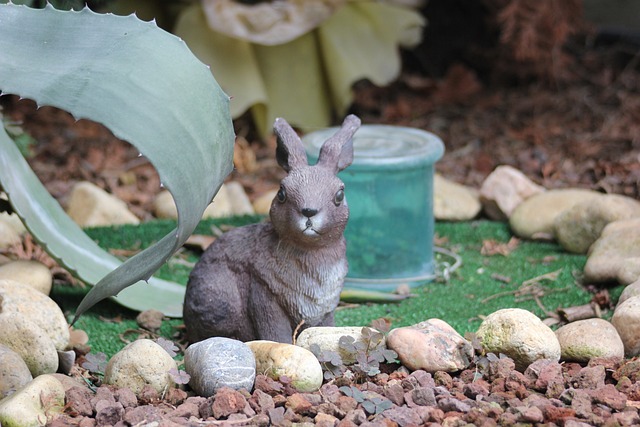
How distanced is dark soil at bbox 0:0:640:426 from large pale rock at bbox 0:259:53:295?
82 cm

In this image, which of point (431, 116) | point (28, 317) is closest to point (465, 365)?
point (28, 317)

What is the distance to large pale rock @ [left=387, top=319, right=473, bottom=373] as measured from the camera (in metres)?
2.12

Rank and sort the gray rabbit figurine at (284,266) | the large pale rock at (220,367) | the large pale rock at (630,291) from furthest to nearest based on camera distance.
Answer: the large pale rock at (630,291) → the gray rabbit figurine at (284,266) → the large pale rock at (220,367)

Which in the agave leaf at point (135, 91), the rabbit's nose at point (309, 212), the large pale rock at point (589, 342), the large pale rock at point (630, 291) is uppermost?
the agave leaf at point (135, 91)

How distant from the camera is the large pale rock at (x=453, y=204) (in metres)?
3.73

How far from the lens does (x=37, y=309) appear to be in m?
2.38

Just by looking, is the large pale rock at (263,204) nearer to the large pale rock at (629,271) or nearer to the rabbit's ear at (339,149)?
the rabbit's ear at (339,149)

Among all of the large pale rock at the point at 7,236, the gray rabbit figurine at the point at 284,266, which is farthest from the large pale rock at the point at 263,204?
the gray rabbit figurine at the point at 284,266

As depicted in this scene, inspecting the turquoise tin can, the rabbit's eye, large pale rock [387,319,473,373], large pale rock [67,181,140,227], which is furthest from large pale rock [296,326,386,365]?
large pale rock [67,181,140,227]

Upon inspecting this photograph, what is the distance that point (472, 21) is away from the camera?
5293 mm

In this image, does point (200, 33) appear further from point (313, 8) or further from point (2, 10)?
point (2, 10)

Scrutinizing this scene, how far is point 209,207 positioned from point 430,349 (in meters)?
1.75

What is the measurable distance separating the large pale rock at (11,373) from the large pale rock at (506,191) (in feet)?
7.09

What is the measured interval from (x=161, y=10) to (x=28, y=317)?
2.90m
